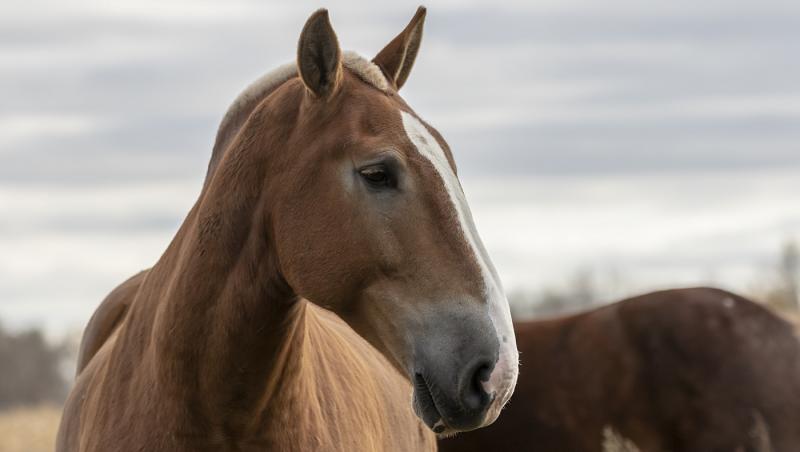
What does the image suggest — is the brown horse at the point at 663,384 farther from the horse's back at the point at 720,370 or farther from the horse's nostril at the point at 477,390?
the horse's nostril at the point at 477,390

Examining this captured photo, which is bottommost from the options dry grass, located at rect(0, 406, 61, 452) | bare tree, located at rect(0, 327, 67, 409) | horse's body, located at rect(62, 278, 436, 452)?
bare tree, located at rect(0, 327, 67, 409)

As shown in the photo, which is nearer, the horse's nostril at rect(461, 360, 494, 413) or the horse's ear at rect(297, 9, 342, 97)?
the horse's nostril at rect(461, 360, 494, 413)

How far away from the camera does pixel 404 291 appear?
3.26m

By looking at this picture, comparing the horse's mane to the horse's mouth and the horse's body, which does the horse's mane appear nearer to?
the horse's body

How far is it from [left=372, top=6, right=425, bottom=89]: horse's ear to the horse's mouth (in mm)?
1057

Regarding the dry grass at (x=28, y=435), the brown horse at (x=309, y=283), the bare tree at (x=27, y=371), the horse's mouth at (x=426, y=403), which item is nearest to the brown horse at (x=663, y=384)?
the brown horse at (x=309, y=283)

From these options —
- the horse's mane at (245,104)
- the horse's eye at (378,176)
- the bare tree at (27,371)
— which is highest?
the horse's mane at (245,104)

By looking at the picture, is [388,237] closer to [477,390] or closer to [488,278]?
[488,278]

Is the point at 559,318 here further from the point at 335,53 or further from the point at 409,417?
the point at 335,53

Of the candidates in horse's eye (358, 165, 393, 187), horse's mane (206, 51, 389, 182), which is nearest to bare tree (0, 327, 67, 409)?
horse's mane (206, 51, 389, 182)

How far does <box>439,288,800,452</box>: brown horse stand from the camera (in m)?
7.41

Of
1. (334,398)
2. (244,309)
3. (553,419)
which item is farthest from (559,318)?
(244,309)

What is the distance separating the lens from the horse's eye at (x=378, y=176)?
3309 millimetres

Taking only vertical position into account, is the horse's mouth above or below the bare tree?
above
